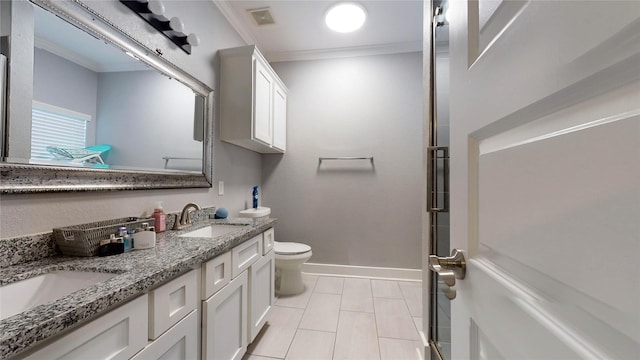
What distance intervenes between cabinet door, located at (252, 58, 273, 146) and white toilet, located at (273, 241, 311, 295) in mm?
1037

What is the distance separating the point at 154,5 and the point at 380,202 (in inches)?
96.9

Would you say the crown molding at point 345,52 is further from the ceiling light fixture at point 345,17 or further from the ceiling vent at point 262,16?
the ceiling vent at point 262,16

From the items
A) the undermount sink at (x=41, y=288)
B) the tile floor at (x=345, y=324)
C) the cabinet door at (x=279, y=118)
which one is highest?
the cabinet door at (x=279, y=118)

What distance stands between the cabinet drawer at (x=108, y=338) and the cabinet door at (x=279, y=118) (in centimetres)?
197

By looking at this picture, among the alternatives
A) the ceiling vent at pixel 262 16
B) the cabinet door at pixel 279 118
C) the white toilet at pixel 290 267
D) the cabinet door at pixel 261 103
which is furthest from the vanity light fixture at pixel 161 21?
the white toilet at pixel 290 267

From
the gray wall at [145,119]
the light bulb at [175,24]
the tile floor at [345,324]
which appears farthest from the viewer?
the tile floor at [345,324]

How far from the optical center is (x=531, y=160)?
35 centimetres

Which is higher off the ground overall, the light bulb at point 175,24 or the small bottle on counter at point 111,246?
the light bulb at point 175,24

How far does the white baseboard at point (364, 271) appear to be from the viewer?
2689mm

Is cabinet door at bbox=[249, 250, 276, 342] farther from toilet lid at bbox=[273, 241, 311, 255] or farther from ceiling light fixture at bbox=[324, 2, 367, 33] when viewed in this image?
ceiling light fixture at bbox=[324, 2, 367, 33]

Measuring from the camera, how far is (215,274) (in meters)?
1.13

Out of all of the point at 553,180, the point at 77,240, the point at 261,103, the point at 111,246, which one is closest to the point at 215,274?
the point at 111,246

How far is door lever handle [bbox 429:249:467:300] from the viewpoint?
0.55 m

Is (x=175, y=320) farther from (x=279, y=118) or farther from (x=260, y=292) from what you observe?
(x=279, y=118)
